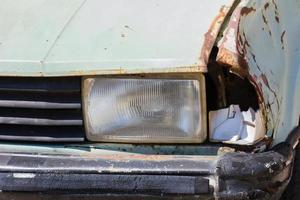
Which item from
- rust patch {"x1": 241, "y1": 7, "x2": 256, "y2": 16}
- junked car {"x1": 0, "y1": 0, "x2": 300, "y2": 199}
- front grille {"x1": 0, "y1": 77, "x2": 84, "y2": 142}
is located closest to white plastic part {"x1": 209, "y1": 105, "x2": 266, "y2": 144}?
junked car {"x1": 0, "y1": 0, "x2": 300, "y2": 199}

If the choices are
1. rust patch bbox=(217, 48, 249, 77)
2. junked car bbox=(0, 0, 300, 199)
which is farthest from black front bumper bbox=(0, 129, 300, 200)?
rust patch bbox=(217, 48, 249, 77)

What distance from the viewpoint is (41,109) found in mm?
2207

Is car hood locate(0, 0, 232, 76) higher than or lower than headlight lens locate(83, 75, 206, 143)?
higher

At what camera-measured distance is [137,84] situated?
2.10m

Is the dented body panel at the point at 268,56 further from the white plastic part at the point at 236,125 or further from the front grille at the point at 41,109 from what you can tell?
the front grille at the point at 41,109

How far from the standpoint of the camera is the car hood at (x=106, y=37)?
2.06m

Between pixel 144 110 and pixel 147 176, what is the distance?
220 millimetres

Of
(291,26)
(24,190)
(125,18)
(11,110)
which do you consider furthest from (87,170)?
(291,26)

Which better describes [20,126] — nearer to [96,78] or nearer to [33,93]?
[33,93]

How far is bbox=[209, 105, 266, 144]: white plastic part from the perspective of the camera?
211 centimetres

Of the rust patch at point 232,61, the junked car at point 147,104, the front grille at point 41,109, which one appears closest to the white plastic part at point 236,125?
the junked car at point 147,104

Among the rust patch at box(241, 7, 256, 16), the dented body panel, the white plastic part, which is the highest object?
the rust patch at box(241, 7, 256, 16)

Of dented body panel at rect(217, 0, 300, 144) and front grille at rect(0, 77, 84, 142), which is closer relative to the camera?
dented body panel at rect(217, 0, 300, 144)

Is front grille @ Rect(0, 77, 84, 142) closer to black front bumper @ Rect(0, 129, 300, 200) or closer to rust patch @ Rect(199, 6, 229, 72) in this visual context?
black front bumper @ Rect(0, 129, 300, 200)
